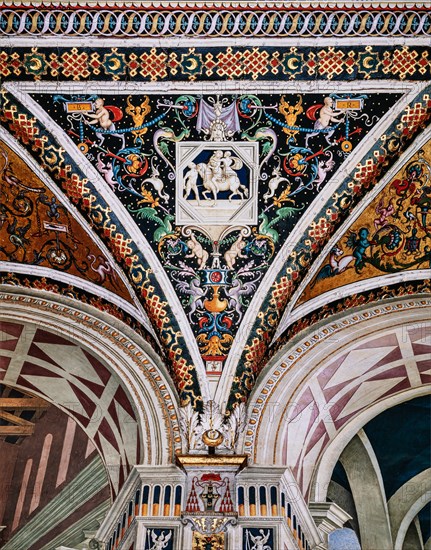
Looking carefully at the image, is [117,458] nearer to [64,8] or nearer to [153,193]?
[153,193]

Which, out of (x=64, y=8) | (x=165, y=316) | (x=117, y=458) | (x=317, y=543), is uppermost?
(x=64, y=8)

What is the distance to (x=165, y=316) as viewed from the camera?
36.9 feet

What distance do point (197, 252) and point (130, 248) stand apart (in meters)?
0.53

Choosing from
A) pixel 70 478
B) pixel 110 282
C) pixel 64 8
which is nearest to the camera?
pixel 64 8

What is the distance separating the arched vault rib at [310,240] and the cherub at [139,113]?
1431mm

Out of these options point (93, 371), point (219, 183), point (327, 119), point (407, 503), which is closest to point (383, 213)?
point (327, 119)

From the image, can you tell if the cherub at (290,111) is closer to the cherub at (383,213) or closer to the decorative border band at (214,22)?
the decorative border band at (214,22)

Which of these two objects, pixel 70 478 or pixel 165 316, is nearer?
pixel 165 316

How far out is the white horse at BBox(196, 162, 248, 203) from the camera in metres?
11.2

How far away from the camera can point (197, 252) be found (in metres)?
11.3

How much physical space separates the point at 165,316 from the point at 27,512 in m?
3.79

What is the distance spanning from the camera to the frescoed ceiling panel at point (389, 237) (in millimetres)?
11234

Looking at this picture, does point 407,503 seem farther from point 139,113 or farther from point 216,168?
point 139,113

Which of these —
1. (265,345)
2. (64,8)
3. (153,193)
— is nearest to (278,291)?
(265,345)
